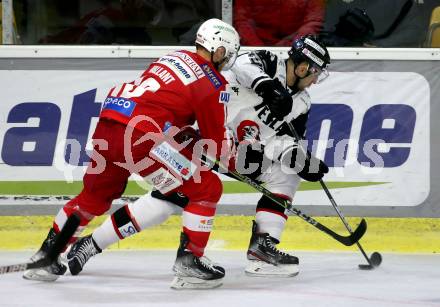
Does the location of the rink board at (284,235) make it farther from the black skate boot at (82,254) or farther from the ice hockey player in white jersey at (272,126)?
the black skate boot at (82,254)

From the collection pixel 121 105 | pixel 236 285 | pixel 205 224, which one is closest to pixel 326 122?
pixel 236 285

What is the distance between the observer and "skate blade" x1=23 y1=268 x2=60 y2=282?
4.64 m

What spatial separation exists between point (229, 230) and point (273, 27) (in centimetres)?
124

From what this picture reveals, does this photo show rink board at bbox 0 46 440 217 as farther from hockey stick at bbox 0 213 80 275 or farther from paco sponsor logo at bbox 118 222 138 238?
hockey stick at bbox 0 213 80 275

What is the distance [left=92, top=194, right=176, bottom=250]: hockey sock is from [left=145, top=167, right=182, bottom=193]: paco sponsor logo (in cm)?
24

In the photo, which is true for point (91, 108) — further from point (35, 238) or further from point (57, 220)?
point (57, 220)

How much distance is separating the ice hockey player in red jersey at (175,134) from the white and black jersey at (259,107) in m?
0.49

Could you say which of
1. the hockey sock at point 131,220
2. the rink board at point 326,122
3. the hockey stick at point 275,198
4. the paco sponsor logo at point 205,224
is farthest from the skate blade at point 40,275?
the rink board at point 326,122

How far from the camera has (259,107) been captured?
16.9 ft

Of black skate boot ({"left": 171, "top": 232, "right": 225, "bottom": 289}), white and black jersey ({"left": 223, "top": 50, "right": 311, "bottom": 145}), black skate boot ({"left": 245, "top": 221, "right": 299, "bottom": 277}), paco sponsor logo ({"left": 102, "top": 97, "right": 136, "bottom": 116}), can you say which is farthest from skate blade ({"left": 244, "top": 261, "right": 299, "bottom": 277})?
paco sponsor logo ({"left": 102, "top": 97, "right": 136, "bottom": 116})

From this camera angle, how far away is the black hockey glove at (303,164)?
509 centimetres

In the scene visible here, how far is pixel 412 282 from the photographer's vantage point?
4.79 meters

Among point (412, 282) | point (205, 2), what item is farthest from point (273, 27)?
point (412, 282)

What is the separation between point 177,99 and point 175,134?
16 centimetres
